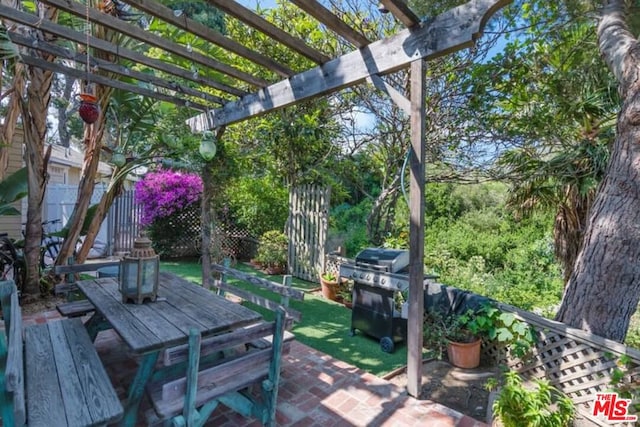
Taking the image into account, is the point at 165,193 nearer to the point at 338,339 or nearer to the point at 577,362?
the point at 338,339

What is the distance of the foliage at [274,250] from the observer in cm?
665

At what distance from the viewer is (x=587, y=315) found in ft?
8.92

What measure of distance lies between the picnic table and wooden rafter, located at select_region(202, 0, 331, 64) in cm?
228

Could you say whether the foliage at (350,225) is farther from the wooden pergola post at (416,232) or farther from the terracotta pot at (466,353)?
the wooden pergola post at (416,232)

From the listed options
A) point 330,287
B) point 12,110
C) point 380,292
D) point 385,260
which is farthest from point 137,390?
point 12,110

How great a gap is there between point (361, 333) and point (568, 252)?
119 inches

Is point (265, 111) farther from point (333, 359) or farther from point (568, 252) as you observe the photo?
point (568, 252)

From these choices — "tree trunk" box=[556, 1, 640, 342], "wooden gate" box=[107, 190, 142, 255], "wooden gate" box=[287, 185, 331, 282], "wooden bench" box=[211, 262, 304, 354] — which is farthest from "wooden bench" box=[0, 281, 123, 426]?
"wooden gate" box=[107, 190, 142, 255]

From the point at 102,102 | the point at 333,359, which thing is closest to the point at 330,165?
the point at 102,102

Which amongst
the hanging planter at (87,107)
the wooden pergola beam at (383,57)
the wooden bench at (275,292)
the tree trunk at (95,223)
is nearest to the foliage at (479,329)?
the wooden bench at (275,292)

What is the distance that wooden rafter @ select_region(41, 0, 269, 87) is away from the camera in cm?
270

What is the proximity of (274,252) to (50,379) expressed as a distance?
191 inches

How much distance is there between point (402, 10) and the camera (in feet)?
8.23

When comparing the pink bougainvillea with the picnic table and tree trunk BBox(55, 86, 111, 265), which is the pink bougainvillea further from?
the picnic table
